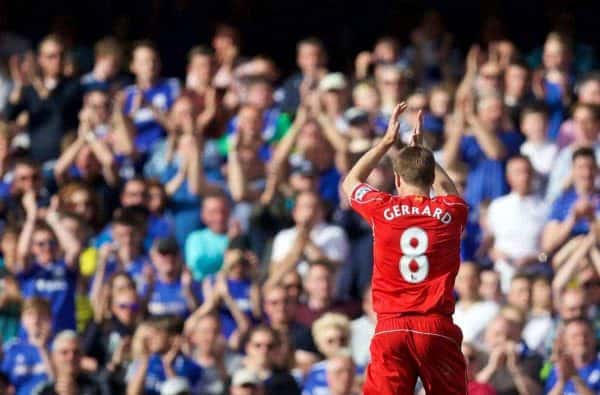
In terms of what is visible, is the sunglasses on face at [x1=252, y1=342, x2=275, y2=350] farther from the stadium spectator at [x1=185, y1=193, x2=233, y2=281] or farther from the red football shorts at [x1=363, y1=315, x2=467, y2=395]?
the red football shorts at [x1=363, y1=315, x2=467, y2=395]

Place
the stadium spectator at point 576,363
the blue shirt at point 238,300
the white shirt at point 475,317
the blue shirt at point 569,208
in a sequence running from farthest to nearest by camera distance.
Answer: the blue shirt at point 569,208 → the blue shirt at point 238,300 → the white shirt at point 475,317 → the stadium spectator at point 576,363

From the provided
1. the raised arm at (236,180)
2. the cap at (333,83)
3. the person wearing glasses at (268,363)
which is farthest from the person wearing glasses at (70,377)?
the cap at (333,83)

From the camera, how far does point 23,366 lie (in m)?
14.7

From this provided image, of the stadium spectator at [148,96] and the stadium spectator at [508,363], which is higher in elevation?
the stadium spectator at [148,96]

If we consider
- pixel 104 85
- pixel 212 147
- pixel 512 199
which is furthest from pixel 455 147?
pixel 104 85

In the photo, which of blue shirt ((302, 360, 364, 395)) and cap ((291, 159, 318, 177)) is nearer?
blue shirt ((302, 360, 364, 395))

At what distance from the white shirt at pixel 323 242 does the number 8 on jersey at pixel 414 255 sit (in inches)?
181

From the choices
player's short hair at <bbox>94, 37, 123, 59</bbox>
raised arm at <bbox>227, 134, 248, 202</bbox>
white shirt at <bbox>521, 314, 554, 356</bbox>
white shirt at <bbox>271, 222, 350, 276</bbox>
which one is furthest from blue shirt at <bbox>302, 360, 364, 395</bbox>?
player's short hair at <bbox>94, 37, 123, 59</bbox>

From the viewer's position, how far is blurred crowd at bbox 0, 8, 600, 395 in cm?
1437

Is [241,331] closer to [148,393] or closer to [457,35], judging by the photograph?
[148,393]

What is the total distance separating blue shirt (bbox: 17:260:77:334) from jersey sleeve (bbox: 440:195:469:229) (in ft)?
17.1

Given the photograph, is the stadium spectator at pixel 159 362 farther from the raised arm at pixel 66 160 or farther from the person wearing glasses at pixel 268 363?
the raised arm at pixel 66 160

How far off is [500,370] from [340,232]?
2270 millimetres

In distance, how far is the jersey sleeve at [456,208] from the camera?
1079 centimetres
